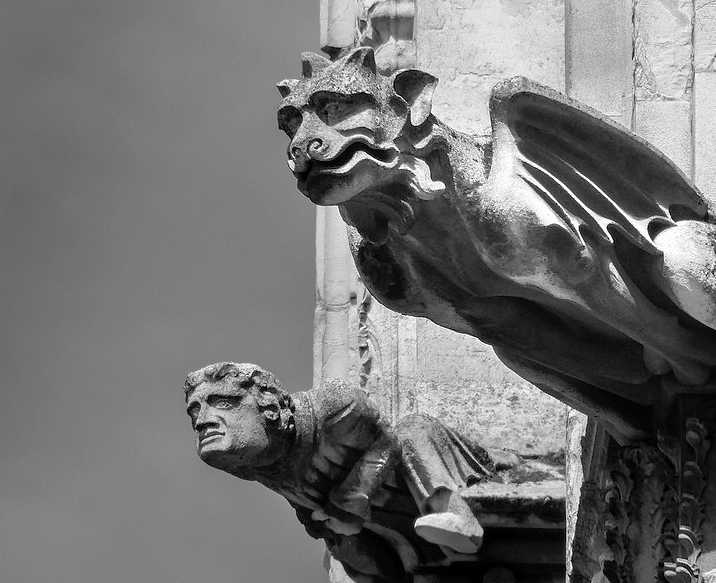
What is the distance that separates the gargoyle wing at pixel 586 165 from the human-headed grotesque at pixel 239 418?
287cm

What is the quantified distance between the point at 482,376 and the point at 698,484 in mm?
2760

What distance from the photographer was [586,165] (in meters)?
10.2

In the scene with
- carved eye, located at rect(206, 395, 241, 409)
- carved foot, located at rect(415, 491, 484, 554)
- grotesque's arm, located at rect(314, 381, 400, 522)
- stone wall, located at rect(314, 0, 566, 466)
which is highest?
stone wall, located at rect(314, 0, 566, 466)

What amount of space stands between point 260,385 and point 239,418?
14cm

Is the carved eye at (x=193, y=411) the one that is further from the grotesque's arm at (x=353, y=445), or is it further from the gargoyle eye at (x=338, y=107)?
the gargoyle eye at (x=338, y=107)

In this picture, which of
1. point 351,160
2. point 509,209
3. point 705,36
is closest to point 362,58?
point 351,160

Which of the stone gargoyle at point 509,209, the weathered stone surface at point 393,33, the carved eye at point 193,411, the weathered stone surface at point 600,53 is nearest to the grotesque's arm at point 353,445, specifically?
the carved eye at point 193,411

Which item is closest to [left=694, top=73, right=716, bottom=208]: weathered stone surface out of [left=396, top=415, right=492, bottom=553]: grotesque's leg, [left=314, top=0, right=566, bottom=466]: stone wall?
[left=314, top=0, right=566, bottom=466]: stone wall

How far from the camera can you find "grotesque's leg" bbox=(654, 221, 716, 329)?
1000 centimetres

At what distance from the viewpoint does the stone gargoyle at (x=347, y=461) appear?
1263 centimetres

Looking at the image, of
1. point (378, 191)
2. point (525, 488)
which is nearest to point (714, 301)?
point (378, 191)

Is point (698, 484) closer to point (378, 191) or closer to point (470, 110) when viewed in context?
point (378, 191)

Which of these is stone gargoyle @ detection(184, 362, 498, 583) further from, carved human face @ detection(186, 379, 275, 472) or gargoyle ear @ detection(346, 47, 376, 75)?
gargoyle ear @ detection(346, 47, 376, 75)

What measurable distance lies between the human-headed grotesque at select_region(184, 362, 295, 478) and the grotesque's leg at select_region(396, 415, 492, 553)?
0.43 m
